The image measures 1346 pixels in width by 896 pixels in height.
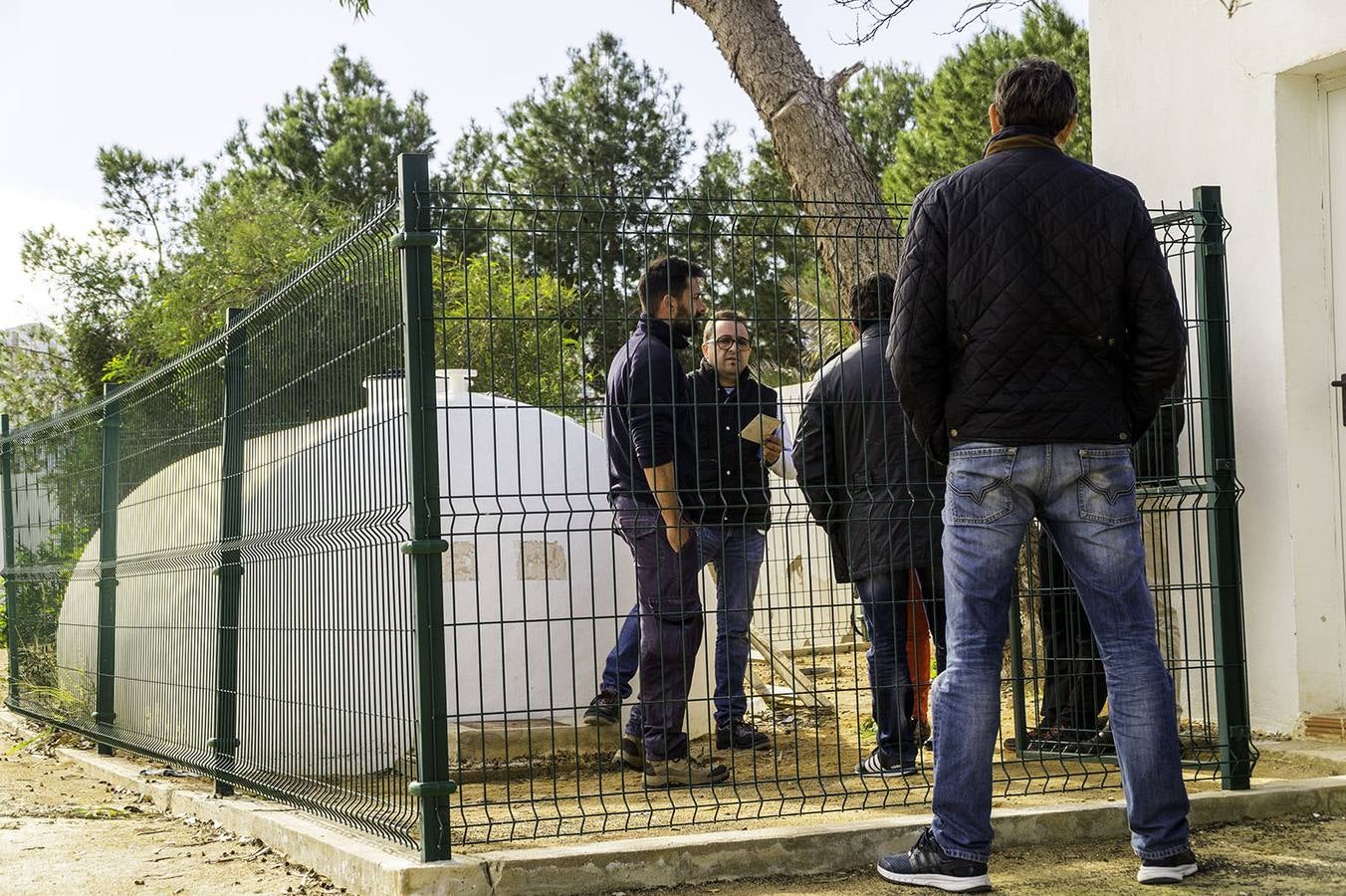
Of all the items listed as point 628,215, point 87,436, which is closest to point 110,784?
point 87,436

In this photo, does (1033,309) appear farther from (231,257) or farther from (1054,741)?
(231,257)

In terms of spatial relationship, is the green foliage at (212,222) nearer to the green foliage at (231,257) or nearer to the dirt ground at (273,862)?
the green foliage at (231,257)

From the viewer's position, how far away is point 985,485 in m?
4.00

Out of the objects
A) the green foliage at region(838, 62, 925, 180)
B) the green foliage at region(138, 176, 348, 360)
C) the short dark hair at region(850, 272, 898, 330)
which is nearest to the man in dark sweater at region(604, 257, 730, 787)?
the short dark hair at region(850, 272, 898, 330)

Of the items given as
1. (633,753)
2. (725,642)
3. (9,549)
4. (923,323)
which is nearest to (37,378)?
(9,549)

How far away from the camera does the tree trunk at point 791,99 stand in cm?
1026

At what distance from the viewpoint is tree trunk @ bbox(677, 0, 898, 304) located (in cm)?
1026

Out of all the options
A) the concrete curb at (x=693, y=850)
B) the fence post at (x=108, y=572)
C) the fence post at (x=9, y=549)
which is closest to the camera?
the concrete curb at (x=693, y=850)

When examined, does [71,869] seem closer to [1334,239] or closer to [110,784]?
[110,784]

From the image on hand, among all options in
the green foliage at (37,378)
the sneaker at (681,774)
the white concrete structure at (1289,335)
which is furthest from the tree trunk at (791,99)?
the green foliage at (37,378)

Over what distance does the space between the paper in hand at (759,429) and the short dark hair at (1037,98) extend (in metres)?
1.62

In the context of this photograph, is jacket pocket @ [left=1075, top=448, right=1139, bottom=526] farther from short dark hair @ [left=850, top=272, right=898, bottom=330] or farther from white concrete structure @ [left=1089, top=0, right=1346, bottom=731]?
white concrete structure @ [left=1089, top=0, right=1346, bottom=731]

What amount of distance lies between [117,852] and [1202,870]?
3.88 meters

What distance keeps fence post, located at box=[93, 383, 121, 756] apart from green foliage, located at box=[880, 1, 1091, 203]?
16857mm
